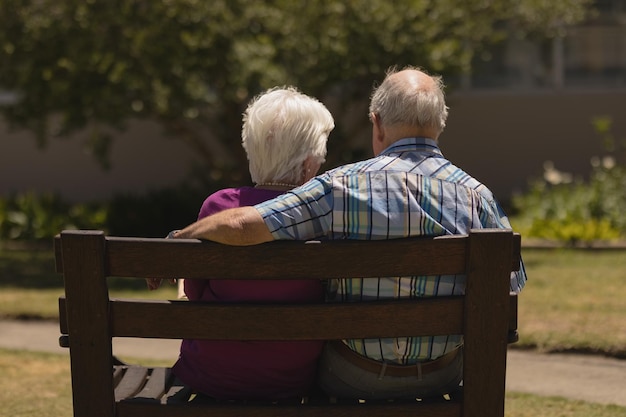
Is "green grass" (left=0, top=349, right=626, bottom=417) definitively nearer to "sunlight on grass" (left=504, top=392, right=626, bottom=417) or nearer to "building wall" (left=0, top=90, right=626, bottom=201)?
"sunlight on grass" (left=504, top=392, right=626, bottom=417)

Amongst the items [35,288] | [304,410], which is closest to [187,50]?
[35,288]

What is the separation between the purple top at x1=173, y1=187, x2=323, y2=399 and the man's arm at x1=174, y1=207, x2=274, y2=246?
24cm

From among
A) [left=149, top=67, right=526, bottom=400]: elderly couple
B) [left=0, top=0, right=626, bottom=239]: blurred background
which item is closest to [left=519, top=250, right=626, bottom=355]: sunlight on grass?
[left=0, top=0, right=626, bottom=239]: blurred background

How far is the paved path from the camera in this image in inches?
201

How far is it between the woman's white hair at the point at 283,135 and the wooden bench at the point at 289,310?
1.43 feet

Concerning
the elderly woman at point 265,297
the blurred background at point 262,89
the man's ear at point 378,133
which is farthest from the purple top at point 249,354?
the blurred background at point 262,89

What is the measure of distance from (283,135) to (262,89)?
21.4ft

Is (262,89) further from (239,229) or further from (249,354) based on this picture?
(239,229)

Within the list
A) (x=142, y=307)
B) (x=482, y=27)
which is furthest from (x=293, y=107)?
(x=482, y=27)

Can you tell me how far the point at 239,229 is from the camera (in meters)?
2.79

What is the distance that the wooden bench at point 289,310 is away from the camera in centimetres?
280

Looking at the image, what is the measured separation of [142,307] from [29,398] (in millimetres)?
2452

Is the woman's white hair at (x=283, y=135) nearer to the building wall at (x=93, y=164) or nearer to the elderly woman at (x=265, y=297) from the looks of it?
the elderly woman at (x=265, y=297)

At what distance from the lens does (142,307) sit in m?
2.87
